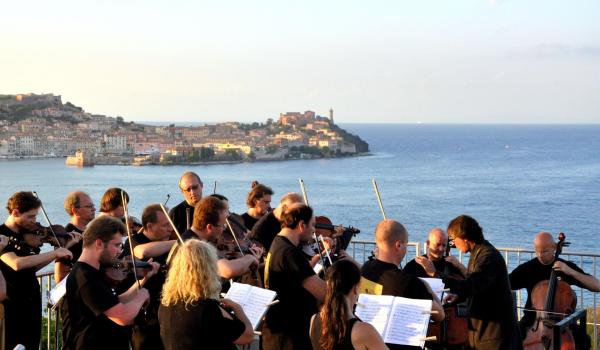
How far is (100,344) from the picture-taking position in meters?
4.86

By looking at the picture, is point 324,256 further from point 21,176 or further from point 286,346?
point 21,176

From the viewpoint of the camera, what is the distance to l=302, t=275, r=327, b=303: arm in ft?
17.4

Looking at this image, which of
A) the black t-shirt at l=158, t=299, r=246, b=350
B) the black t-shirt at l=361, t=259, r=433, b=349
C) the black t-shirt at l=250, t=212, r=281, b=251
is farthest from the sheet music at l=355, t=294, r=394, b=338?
the black t-shirt at l=250, t=212, r=281, b=251

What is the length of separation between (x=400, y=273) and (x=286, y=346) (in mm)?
967

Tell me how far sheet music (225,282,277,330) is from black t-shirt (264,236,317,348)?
194 mm

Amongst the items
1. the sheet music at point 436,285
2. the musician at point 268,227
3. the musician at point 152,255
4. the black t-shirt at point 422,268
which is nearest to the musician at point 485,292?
the sheet music at point 436,285

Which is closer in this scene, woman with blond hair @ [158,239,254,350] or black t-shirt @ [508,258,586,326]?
woman with blond hair @ [158,239,254,350]

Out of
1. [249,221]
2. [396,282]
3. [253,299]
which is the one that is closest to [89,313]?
[253,299]

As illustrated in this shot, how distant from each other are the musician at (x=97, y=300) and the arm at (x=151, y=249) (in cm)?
91

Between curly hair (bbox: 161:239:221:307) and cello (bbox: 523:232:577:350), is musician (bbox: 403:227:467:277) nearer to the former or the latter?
cello (bbox: 523:232:577:350)

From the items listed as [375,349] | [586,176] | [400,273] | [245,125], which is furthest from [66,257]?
[245,125]

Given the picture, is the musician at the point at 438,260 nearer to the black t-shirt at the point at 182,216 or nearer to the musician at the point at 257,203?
the musician at the point at 257,203

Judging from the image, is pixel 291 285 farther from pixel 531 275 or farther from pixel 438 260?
pixel 531 275

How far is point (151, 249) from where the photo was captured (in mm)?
5910
